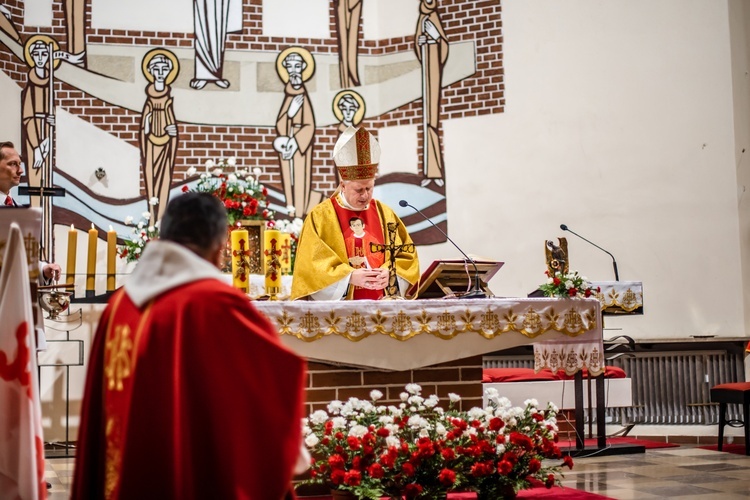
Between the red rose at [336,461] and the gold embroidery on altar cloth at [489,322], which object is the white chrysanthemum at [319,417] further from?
the gold embroidery on altar cloth at [489,322]

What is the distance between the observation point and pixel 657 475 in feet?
19.6

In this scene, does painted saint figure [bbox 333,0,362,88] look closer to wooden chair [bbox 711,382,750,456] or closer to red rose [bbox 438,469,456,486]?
wooden chair [bbox 711,382,750,456]

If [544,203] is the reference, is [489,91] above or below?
above

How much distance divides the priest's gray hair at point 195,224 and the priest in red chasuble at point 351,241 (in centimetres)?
279

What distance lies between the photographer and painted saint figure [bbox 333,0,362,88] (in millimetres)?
9906

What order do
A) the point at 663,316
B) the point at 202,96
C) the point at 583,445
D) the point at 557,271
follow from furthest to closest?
1. the point at 202,96
2. the point at 663,316
3. the point at 583,445
4. the point at 557,271

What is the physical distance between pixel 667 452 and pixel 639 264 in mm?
2347

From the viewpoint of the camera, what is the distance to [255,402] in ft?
7.27

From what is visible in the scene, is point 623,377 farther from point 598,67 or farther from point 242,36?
point 242,36

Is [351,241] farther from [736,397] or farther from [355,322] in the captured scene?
[736,397]

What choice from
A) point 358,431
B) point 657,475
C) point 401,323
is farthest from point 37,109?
point 657,475

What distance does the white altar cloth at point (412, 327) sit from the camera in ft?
15.6

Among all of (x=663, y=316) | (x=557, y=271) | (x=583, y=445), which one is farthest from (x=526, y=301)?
(x=663, y=316)

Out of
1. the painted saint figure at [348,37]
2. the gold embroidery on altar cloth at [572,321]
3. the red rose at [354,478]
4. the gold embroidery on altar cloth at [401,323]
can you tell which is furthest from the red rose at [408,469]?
the painted saint figure at [348,37]
